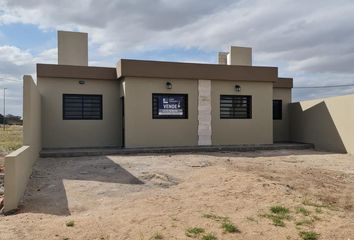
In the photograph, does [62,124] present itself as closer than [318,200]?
No

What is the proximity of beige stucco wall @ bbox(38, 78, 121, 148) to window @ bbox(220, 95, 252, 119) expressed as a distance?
4.53 meters

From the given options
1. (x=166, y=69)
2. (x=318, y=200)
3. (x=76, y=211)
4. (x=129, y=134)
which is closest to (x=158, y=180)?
(x=76, y=211)

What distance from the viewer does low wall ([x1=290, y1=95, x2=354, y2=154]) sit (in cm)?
1497

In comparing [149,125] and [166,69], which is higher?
[166,69]

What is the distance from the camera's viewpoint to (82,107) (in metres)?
15.8

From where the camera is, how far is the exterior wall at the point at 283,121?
1898 cm

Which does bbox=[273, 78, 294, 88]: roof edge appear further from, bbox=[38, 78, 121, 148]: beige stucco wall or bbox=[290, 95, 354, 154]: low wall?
bbox=[38, 78, 121, 148]: beige stucco wall

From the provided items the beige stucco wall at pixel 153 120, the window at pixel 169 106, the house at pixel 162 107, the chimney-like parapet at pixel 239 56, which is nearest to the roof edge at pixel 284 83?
the house at pixel 162 107

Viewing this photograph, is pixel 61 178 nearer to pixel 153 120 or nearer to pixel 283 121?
pixel 153 120

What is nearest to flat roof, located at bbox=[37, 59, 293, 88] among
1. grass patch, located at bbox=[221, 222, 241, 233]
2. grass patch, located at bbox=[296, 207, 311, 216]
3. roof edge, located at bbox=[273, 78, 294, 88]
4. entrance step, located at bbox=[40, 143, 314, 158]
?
roof edge, located at bbox=[273, 78, 294, 88]

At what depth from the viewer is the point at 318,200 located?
7008mm

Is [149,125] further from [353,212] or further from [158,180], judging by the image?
[353,212]

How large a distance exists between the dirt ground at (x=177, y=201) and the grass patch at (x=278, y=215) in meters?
0.04

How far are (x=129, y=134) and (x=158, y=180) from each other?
6391 millimetres
